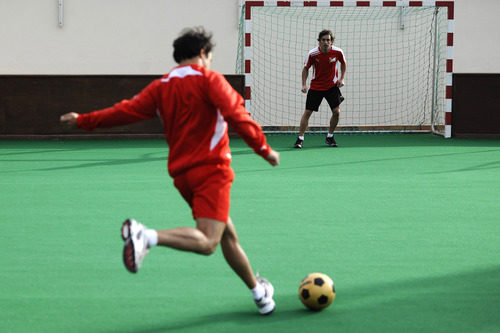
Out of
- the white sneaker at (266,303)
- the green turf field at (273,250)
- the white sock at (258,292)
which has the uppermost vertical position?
the white sock at (258,292)

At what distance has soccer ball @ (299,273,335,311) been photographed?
395cm

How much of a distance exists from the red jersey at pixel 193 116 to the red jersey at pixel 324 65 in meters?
8.79

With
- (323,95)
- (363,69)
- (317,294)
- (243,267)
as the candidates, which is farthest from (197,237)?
(363,69)

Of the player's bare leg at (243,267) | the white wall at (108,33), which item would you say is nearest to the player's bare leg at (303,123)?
the white wall at (108,33)

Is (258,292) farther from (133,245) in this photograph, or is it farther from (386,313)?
(133,245)

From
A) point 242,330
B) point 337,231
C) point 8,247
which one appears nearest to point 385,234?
point 337,231

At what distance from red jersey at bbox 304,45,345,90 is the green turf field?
99.2 inches

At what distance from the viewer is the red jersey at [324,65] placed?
12.3m

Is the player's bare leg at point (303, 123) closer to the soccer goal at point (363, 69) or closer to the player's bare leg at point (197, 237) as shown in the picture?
the soccer goal at point (363, 69)

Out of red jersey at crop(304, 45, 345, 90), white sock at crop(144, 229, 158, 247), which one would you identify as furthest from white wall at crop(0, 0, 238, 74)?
white sock at crop(144, 229, 158, 247)

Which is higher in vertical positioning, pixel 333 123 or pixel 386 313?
pixel 333 123

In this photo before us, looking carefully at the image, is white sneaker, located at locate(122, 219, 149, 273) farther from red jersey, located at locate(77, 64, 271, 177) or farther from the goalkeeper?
the goalkeeper

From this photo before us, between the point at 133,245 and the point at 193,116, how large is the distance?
0.73m

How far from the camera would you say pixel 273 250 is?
535cm
